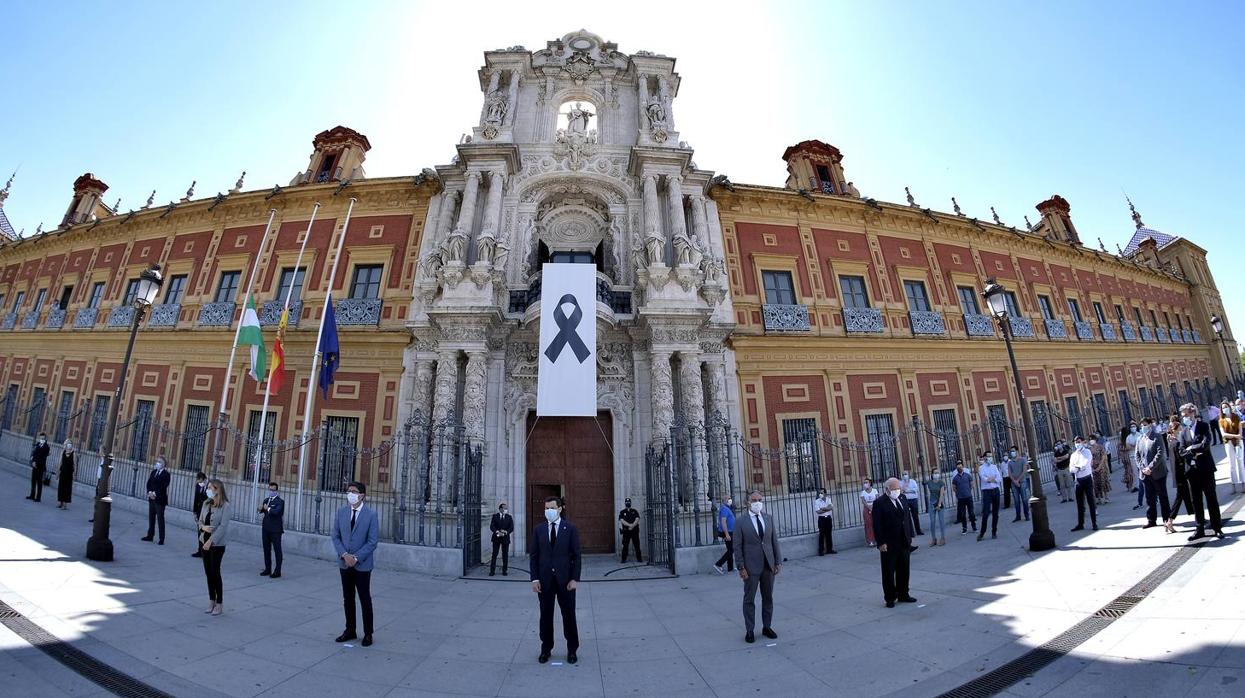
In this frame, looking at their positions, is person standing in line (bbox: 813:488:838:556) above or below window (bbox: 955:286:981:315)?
below

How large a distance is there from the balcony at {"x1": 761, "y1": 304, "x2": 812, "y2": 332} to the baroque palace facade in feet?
0.23

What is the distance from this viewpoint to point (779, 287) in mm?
16469

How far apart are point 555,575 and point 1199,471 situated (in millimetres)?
8991

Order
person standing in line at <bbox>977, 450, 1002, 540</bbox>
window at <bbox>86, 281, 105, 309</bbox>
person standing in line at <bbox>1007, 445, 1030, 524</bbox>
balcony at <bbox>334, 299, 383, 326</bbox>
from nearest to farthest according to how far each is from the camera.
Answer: person standing in line at <bbox>977, 450, 1002, 540</bbox> → person standing in line at <bbox>1007, 445, 1030, 524</bbox> → balcony at <bbox>334, 299, 383, 326</bbox> → window at <bbox>86, 281, 105, 309</bbox>

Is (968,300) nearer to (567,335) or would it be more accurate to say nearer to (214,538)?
(567,335)

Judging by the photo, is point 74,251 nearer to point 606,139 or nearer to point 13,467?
point 13,467

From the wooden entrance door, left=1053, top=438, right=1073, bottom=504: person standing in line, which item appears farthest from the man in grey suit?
left=1053, top=438, right=1073, bottom=504: person standing in line

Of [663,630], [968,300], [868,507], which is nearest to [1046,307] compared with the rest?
[968,300]

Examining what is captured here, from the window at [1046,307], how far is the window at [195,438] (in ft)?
102

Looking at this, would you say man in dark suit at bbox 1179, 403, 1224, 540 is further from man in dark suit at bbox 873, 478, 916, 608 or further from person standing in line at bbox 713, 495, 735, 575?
person standing in line at bbox 713, 495, 735, 575

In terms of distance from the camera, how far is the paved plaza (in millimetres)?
4121

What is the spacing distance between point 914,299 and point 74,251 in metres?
35.2

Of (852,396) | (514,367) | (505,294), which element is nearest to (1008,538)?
(852,396)

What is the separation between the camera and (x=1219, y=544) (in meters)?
6.34
